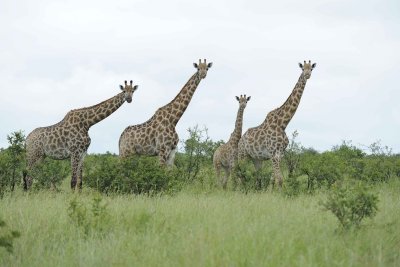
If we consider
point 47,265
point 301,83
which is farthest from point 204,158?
point 47,265

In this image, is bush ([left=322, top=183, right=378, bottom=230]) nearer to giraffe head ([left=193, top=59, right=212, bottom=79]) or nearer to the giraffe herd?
the giraffe herd

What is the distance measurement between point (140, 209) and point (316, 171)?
276 inches

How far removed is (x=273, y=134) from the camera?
53.9ft

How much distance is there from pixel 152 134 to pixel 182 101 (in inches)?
53.7

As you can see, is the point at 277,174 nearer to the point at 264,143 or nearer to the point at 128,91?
the point at 264,143

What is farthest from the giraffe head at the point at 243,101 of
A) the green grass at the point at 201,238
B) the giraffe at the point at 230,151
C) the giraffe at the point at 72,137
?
the green grass at the point at 201,238

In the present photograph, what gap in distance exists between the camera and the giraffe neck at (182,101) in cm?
1612

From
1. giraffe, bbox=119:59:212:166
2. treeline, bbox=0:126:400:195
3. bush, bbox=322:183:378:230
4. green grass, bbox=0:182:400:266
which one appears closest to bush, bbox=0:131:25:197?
treeline, bbox=0:126:400:195

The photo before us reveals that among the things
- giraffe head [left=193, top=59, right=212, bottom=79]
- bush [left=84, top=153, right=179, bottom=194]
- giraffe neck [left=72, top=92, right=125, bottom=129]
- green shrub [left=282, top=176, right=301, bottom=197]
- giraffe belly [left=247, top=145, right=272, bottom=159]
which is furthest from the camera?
giraffe head [left=193, top=59, right=212, bottom=79]

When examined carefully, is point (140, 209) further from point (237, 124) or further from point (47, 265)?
point (237, 124)

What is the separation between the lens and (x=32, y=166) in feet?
51.2

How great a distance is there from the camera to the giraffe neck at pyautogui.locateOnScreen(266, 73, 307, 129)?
659 inches

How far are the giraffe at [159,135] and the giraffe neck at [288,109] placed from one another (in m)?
2.59

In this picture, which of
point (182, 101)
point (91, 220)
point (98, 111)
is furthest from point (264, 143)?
point (91, 220)
